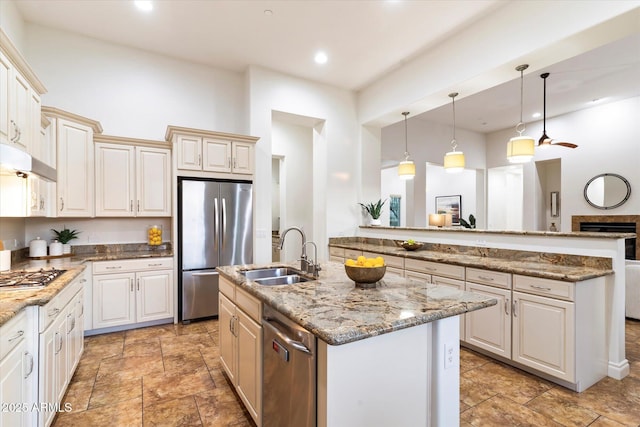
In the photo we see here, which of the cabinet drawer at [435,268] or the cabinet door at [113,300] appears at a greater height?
the cabinet drawer at [435,268]

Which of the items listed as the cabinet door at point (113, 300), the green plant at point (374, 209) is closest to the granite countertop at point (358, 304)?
the cabinet door at point (113, 300)

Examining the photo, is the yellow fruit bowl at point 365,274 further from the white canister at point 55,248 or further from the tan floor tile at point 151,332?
the white canister at point 55,248

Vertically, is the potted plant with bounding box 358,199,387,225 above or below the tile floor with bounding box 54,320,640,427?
above

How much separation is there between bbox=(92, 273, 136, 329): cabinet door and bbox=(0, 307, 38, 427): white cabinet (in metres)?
2.05

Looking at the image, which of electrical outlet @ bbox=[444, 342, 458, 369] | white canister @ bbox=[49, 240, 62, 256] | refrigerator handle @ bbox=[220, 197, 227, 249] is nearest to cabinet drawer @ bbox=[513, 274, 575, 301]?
electrical outlet @ bbox=[444, 342, 458, 369]

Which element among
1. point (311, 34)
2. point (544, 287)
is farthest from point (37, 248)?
point (544, 287)

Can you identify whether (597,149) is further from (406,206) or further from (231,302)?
(231,302)

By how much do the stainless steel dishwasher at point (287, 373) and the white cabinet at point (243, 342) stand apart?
91 millimetres

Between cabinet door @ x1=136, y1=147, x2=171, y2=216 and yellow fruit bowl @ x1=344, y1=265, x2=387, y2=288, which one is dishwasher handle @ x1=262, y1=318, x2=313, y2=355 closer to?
yellow fruit bowl @ x1=344, y1=265, x2=387, y2=288

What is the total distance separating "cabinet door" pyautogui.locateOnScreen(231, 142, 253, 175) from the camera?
14.0ft

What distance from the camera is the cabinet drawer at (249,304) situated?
1865 millimetres

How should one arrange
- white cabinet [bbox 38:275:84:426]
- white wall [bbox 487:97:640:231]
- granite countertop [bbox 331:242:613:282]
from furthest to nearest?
white wall [bbox 487:97:640:231], granite countertop [bbox 331:242:613:282], white cabinet [bbox 38:275:84:426]

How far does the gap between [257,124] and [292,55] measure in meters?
1.02

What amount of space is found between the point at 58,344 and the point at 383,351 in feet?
6.94
